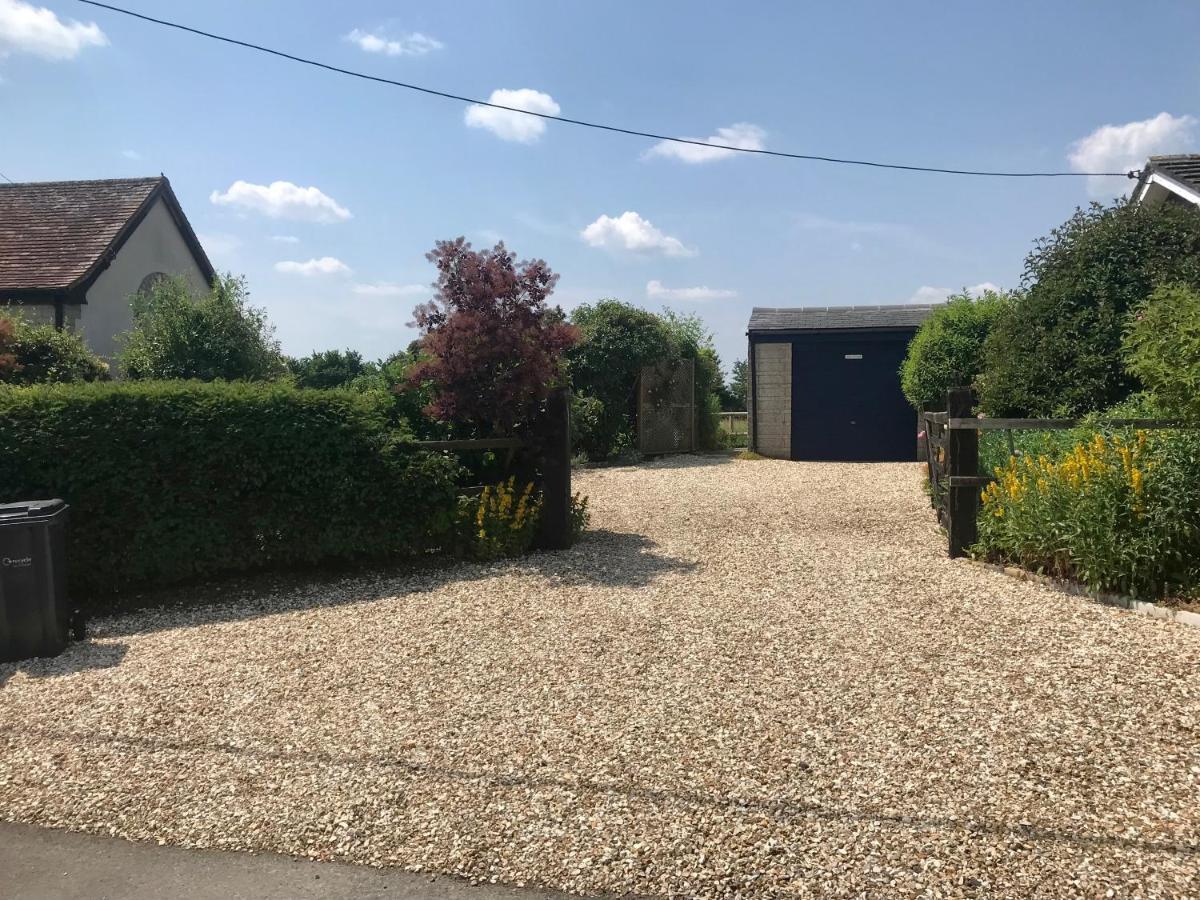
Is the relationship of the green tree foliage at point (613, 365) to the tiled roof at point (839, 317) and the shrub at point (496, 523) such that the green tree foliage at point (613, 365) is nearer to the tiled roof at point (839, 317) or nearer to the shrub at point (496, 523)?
the tiled roof at point (839, 317)

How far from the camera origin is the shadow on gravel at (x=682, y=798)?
298cm

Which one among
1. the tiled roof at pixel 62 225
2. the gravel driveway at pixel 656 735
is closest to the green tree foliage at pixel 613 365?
the tiled roof at pixel 62 225

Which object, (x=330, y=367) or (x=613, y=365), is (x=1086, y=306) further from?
(x=330, y=367)

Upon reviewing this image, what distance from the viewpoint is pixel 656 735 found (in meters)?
3.90

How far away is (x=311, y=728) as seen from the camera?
162 inches

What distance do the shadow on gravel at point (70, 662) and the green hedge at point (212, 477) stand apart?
3.31 ft

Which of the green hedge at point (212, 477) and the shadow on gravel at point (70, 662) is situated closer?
the shadow on gravel at point (70, 662)

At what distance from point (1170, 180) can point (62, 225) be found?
63.7 feet

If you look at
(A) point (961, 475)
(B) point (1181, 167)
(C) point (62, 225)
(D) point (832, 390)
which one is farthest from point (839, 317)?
(C) point (62, 225)

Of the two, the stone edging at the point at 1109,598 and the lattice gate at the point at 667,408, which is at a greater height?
the lattice gate at the point at 667,408

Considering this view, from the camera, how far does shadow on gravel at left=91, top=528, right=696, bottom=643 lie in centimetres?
624

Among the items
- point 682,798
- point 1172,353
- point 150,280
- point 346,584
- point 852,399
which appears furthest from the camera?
point 150,280

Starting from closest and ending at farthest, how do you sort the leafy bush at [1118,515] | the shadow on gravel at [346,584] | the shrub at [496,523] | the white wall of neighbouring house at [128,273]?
the leafy bush at [1118,515], the shadow on gravel at [346,584], the shrub at [496,523], the white wall of neighbouring house at [128,273]

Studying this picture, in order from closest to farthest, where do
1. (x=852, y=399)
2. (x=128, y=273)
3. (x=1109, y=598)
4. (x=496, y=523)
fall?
(x=1109, y=598) → (x=496, y=523) → (x=852, y=399) → (x=128, y=273)
